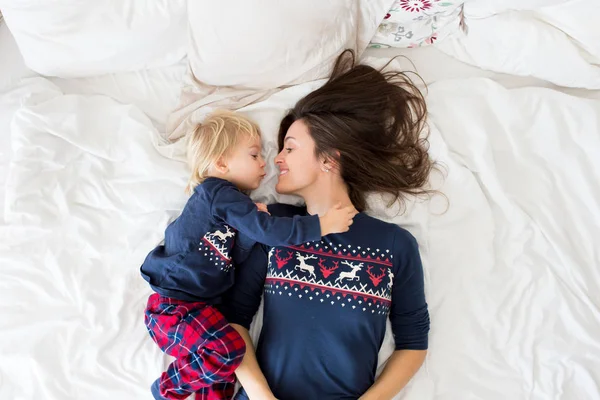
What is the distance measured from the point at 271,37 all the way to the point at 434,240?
32.2 inches

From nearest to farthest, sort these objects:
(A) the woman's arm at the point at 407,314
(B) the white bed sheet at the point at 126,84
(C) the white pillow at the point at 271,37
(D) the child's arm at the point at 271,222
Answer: (D) the child's arm at the point at 271,222 < (A) the woman's arm at the point at 407,314 < (C) the white pillow at the point at 271,37 < (B) the white bed sheet at the point at 126,84

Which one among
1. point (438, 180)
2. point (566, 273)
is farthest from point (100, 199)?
point (566, 273)

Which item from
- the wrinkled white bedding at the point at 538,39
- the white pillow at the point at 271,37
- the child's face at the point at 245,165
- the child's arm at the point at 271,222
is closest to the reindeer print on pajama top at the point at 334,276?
the child's arm at the point at 271,222

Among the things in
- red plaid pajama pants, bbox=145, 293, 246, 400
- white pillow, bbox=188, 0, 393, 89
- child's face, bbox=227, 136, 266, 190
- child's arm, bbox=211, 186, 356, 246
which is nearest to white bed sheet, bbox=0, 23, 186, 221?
white pillow, bbox=188, 0, 393, 89

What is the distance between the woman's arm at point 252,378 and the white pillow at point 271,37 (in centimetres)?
86

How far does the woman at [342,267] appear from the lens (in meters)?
1.42

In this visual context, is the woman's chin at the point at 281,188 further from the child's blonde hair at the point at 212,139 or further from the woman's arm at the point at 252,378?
the woman's arm at the point at 252,378

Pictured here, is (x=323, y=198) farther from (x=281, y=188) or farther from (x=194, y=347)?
(x=194, y=347)

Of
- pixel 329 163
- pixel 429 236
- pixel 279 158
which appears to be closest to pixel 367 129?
pixel 329 163

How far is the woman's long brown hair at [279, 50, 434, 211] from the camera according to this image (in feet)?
5.19

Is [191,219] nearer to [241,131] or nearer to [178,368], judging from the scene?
[241,131]

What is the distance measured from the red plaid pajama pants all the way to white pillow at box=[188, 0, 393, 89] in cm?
75

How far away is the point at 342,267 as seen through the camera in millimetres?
1459

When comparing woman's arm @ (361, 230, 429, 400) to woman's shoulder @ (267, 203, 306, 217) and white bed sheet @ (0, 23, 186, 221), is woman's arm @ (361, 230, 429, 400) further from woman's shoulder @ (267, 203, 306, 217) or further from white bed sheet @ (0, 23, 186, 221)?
white bed sheet @ (0, 23, 186, 221)
